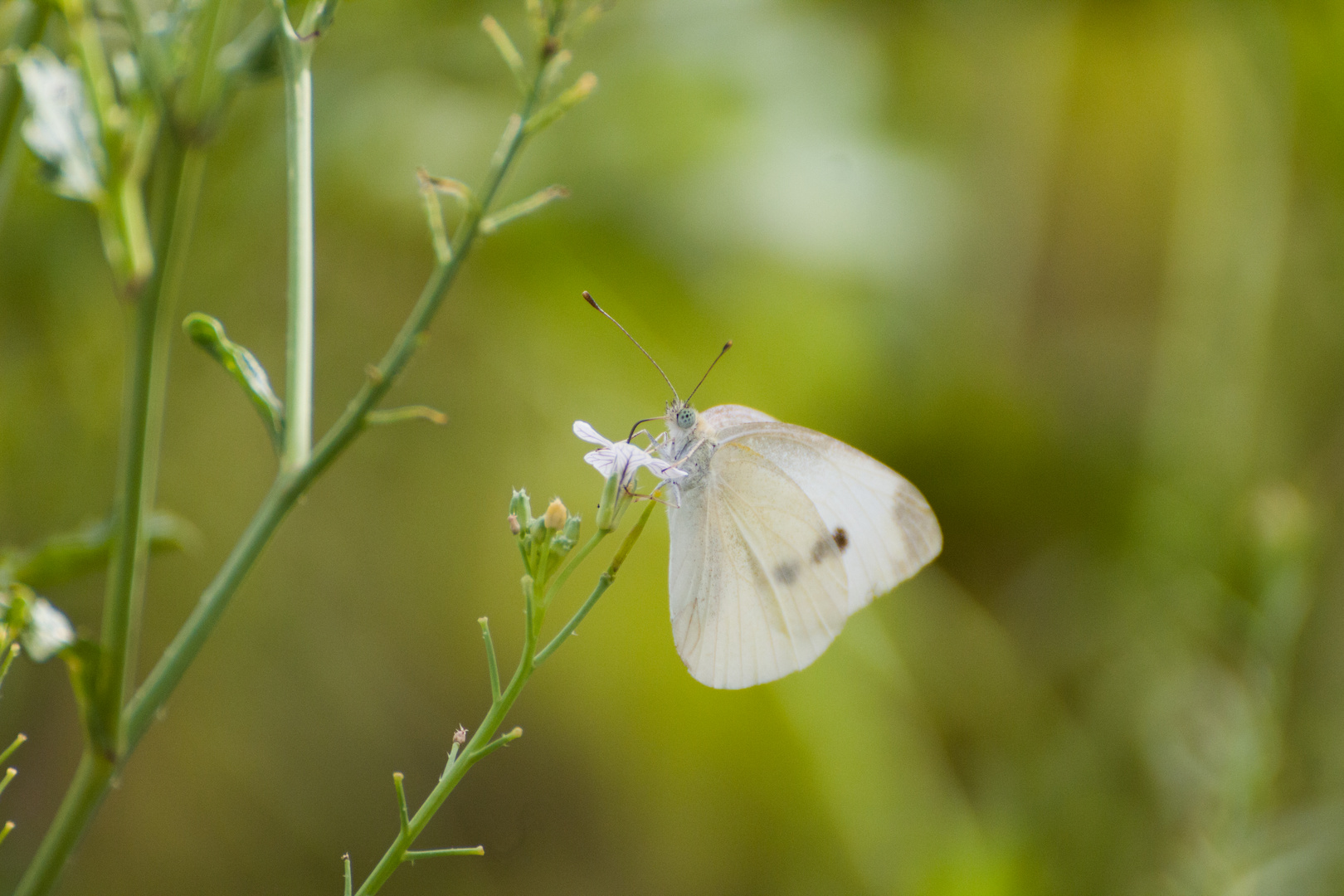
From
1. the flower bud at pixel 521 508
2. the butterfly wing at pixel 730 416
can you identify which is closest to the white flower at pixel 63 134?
the flower bud at pixel 521 508

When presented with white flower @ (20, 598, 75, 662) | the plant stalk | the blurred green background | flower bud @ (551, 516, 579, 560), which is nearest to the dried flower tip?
flower bud @ (551, 516, 579, 560)

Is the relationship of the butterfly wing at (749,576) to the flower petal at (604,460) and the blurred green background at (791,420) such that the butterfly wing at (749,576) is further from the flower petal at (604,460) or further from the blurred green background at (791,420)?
the blurred green background at (791,420)

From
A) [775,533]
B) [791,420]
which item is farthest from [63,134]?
[791,420]

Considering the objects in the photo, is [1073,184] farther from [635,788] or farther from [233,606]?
[233,606]

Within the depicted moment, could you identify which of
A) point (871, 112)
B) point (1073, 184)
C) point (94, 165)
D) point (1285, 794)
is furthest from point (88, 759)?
point (1073, 184)

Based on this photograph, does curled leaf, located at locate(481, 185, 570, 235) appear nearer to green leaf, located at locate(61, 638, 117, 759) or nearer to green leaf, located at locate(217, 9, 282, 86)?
green leaf, located at locate(217, 9, 282, 86)
